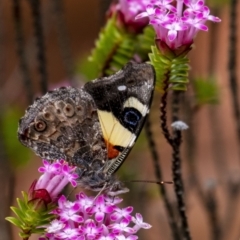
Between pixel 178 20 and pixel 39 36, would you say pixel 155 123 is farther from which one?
pixel 178 20

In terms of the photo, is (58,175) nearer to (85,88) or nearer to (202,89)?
(85,88)

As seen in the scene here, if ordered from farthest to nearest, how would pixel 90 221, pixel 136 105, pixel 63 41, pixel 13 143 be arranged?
1. pixel 13 143
2. pixel 63 41
3. pixel 136 105
4. pixel 90 221

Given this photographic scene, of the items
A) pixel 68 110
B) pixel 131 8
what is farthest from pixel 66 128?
pixel 131 8

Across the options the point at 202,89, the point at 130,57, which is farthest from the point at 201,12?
the point at 202,89

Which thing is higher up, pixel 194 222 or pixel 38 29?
pixel 38 29

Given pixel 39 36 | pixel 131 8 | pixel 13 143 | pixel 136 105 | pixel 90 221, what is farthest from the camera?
pixel 13 143

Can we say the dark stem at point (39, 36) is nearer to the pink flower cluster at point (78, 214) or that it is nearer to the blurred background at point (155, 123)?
the blurred background at point (155, 123)

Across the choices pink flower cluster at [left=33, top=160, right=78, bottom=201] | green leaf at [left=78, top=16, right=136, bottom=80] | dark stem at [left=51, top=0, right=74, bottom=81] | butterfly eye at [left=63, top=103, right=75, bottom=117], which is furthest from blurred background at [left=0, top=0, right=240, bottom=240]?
pink flower cluster at [left=33, top=160, right=78, bottom=201]
